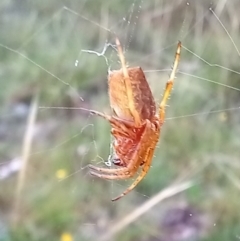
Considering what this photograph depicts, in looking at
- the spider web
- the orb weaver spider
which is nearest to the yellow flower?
the spider web

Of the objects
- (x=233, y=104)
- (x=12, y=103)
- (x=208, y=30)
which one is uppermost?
(x=208, y=30)

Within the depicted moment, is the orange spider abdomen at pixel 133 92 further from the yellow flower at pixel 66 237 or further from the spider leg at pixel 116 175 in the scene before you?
the yellow flower at pixel 66 237

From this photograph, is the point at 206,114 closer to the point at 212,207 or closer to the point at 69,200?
the point at 212,207

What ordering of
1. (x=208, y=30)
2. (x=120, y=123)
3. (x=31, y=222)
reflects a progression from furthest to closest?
(x=208, y=30), (x=31, y=222), (x=120, y=123)

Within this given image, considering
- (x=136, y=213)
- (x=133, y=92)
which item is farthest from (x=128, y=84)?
(x=136, y=213)

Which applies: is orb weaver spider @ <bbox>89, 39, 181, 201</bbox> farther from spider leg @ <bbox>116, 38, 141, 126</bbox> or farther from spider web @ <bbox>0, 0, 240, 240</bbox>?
spider web @ <bbox>0, 0, 240, 240</bbox>

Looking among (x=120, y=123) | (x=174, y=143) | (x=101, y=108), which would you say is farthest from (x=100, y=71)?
(x=120, y=123)

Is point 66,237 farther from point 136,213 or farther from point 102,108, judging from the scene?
point 102,108
